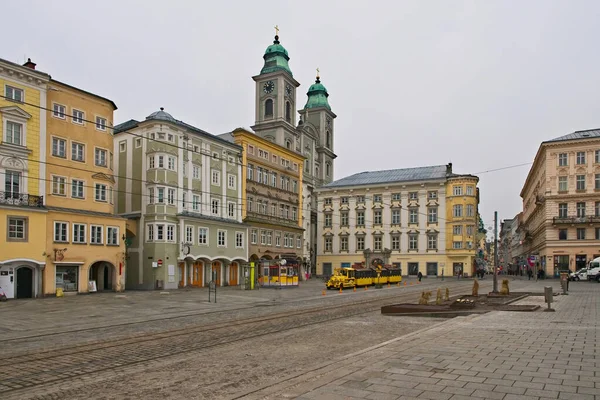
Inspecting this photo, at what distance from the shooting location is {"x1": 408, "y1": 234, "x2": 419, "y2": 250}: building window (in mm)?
78312

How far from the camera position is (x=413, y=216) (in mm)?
79250

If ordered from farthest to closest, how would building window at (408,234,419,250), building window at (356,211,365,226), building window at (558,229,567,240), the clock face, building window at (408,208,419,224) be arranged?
building window at (356,211,365,226) < building window at (408,208,419,224) < building window at (408,234,419,250) < the clock face < building window at (558,229,567,240)

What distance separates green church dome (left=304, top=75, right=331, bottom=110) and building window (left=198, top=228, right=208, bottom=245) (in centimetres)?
4845

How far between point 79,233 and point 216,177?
17313 mm

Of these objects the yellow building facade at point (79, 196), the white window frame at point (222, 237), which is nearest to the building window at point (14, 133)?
the yellow building facade at point (79, 196)

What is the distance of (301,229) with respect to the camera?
68.8 m

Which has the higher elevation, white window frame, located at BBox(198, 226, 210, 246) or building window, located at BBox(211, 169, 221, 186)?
building window, located at BBox(211, 169, 221, 186)

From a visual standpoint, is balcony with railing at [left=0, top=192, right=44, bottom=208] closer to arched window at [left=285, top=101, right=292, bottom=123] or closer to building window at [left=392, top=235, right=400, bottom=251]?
arched window at [left=285, top=101, right=292, bottom=123]

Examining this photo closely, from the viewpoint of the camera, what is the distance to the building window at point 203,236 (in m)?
49.2

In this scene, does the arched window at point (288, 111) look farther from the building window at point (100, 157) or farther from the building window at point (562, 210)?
the building window at point (100, 157)

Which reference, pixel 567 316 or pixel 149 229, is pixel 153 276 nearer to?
pixel 149 229

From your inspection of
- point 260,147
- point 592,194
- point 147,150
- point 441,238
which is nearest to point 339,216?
point 441,238

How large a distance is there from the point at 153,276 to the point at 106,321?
23.9m

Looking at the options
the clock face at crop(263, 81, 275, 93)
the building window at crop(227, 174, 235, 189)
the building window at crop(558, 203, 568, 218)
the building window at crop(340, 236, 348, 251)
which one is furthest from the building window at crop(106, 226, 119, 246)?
the building window at crop(558, 203, 568, 218)
